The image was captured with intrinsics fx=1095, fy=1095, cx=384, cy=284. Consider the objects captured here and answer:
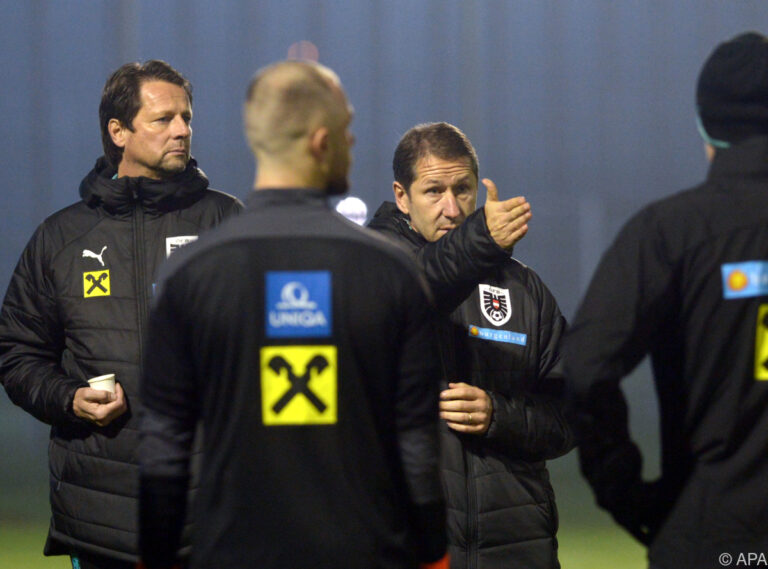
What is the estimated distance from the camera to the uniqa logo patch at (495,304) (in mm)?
2545

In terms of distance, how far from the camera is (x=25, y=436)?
5.94 meters

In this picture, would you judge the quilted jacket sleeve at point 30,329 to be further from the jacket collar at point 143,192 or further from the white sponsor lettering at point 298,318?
the white sponsor lettering at point 298,318

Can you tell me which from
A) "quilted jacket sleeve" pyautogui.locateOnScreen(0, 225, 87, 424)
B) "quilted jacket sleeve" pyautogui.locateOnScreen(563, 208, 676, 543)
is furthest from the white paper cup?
"quilted jacket sleeve" pyautogui.locateOnScreen(563, 208, 676, 543)

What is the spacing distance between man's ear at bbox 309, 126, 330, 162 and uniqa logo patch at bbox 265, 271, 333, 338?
19 centimetres

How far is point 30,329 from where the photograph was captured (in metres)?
2.75

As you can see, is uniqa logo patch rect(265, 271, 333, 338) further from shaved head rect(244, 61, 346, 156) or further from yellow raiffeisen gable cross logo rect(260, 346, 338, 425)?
shaved head rect(244, 61, 346, 156)

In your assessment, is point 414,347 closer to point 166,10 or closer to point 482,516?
point 482,516

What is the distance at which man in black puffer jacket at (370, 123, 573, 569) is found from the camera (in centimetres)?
242

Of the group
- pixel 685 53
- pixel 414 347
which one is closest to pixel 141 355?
pixel 414 347

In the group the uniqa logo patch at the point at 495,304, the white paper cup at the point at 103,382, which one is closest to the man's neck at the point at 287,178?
the uniqa logo patch at the point at 495,304

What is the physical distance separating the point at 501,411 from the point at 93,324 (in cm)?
101

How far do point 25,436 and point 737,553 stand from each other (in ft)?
16.3

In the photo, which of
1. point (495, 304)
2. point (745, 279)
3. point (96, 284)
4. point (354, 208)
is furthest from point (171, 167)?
point (354, 208)

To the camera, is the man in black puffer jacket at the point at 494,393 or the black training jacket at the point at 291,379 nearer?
the black training jacket at the point at 291,379
